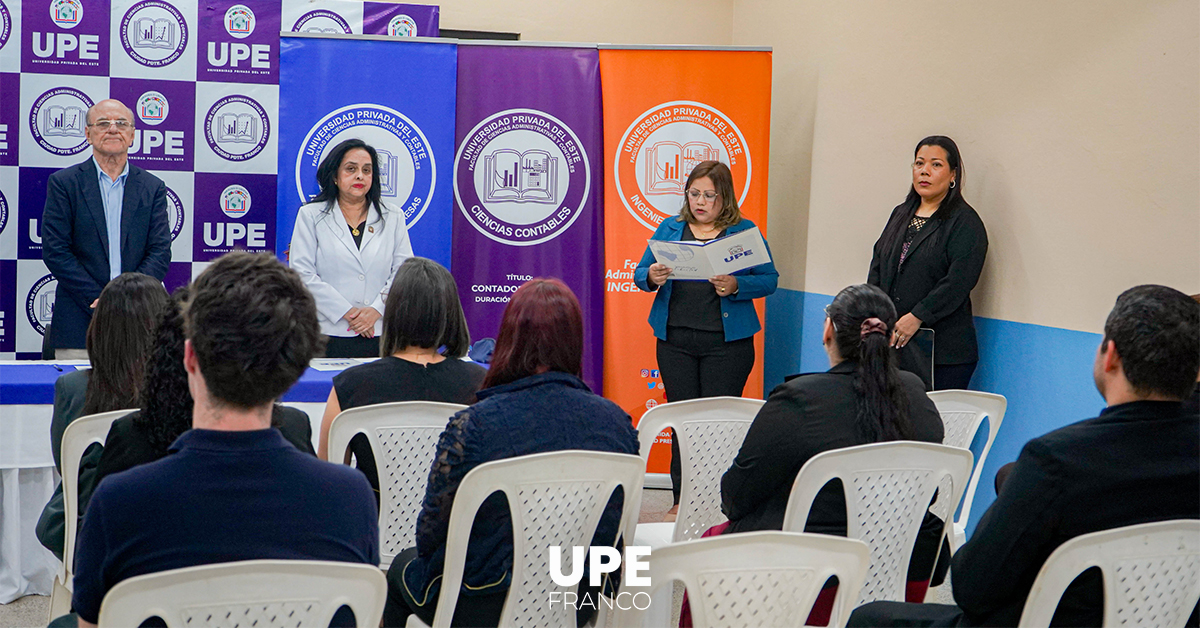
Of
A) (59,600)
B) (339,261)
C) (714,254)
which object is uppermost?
(714,254)

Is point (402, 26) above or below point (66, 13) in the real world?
above

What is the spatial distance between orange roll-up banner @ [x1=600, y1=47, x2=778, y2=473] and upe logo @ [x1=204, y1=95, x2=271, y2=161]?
2023 millimetres

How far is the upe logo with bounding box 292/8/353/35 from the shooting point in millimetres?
5402

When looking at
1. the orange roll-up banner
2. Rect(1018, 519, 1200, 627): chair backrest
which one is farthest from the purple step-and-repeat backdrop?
Rect(1018, 519, 1200, 627): chair backrest

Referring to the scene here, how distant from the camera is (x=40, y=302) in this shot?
5.17 meters

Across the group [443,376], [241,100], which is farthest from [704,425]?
[241,100]

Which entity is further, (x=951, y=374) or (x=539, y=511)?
(x=951, y=374)

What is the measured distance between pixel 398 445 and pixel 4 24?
13.7 feet

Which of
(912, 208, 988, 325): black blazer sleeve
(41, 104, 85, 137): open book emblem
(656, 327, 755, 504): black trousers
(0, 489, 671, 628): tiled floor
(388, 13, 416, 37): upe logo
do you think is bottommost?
(0, 489, 671, 628): tiled floor

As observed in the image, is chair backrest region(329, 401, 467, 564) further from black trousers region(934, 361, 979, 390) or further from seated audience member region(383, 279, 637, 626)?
black trousers region(934, 361, 979, 390)

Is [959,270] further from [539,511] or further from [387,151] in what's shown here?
[387,151]

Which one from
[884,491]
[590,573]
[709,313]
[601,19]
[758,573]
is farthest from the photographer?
[601,19]

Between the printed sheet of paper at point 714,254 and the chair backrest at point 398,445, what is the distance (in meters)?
2.04

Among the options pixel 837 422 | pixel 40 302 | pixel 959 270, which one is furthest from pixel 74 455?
pixel 40 302
